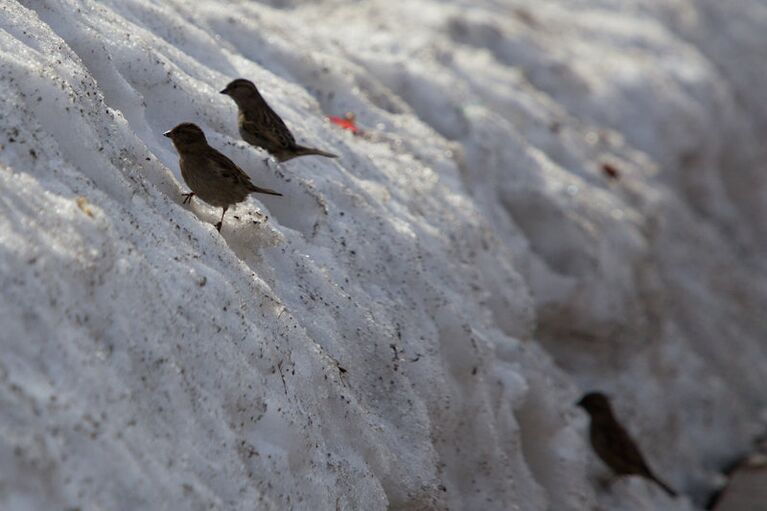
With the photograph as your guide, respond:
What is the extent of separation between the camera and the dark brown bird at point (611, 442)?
29.6ft

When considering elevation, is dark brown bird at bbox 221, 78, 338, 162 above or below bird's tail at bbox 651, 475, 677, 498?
above

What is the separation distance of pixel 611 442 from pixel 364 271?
3.52 metres

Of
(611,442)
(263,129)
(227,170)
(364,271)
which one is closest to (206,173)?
(227,170)

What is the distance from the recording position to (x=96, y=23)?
6215mm

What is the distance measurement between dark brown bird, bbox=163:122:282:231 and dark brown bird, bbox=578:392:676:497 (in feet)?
14.5

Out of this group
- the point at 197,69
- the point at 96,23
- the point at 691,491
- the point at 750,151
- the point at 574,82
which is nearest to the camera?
the point at 96,23

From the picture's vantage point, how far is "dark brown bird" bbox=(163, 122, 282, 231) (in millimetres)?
5422

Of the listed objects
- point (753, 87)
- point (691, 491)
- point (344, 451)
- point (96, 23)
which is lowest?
point (691, 491)

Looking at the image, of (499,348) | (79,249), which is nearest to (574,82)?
(499,348)

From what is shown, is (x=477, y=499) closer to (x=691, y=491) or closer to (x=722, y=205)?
(x=691, y=491)

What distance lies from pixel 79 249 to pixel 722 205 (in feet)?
41.2

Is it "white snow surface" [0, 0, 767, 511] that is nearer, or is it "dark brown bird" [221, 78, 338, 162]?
"white snow surface" [0, 0, 767, 511]

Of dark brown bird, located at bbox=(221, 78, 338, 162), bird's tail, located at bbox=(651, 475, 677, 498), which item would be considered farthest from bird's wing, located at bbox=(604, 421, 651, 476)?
dark brown bird, located at bbox=(221, 78, 338, 162)

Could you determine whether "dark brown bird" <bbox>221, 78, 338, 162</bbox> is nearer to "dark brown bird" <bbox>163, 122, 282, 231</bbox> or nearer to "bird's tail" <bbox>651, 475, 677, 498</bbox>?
"dark brown bird" <bbox>163, 122, 282, 231</bbox>
